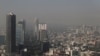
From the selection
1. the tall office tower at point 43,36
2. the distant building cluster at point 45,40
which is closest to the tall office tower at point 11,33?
the distant building cluster at point 45,40

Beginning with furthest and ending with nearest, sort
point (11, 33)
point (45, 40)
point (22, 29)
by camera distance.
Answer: point (45, 40) → point (22, 29) → point (11, 33)

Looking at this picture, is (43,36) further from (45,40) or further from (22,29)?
(22,29)

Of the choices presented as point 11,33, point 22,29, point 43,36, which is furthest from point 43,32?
point 11,33

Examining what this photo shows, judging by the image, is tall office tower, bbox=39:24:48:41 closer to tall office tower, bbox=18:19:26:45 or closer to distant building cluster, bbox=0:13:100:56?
distant building cluster, bbox=0:13:100:56

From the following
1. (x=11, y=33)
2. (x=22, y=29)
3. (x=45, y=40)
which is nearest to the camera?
(x=11, y=33)

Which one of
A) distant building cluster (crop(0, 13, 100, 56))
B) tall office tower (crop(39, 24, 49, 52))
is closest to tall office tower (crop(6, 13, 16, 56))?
distant building cluster (crop(0, 13, 100, 56))

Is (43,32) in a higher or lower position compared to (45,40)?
higher

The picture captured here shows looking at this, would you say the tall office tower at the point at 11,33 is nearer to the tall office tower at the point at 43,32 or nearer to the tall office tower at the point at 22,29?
the tall office tower at the point at 22,29

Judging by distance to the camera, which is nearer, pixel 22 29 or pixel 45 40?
pixel 22 29

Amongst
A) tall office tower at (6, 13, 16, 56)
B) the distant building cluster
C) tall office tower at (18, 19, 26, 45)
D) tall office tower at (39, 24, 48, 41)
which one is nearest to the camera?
tall office tower at (6, 13, 16, 56)
